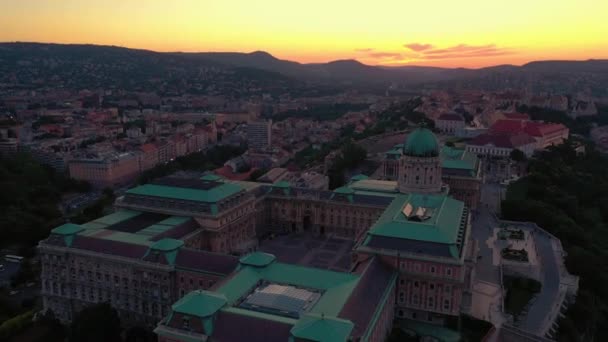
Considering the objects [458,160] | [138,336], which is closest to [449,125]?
[458,160]

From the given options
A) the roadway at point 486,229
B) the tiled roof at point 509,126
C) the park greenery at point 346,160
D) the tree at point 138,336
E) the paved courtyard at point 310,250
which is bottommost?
the tree at point 138,336

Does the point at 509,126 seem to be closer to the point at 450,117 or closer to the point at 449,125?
the point at 449,125

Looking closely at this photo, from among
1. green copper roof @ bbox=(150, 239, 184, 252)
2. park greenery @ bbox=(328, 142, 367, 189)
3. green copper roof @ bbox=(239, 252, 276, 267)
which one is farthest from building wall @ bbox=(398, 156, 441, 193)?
green copper roof @ bbox=(150, 239, 184, 252)

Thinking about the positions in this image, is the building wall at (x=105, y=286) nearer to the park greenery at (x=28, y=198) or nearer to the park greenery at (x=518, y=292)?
the park greenery at (x=28, y=198)

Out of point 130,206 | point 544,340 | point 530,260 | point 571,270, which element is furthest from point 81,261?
point 571,270

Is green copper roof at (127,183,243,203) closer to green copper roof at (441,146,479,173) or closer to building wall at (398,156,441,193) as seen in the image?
building wall at (398,156,441,193)

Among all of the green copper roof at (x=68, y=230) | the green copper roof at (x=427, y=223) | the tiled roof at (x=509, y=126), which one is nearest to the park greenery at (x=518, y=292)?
→ the green copper roof at (x=427, y=223)
